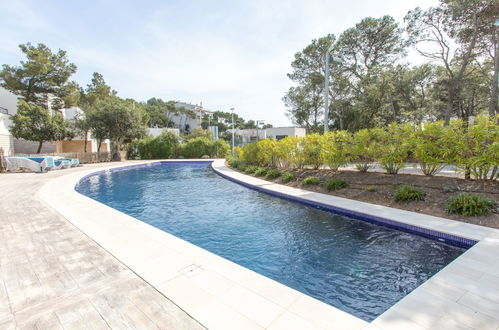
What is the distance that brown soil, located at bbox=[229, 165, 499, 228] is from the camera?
4.75m

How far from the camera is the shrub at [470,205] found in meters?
4.44

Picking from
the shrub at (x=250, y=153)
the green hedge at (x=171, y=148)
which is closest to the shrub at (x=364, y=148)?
the shrub at (x=250, y=153)

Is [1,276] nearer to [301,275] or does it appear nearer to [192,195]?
[301,275]

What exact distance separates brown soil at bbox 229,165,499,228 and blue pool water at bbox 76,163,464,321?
1.12 meters

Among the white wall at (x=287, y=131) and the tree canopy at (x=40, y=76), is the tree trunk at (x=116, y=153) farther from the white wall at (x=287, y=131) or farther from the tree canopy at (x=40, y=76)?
the white wall at (x=287, y=131)

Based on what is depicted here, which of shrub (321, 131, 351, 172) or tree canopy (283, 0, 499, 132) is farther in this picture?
tree canopy (283, 0, 499, 132)

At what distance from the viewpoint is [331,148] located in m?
8.03

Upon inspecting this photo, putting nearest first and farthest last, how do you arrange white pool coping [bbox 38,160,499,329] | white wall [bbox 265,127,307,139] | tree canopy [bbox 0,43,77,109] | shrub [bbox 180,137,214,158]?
1. white pool coping [bbox 38,160,499,329]
2. tree canopy [bbox 0,43,77,109]
3. shrub [bbox 180,137,214,158]
4. white wall [bbox 265,127,307,139]

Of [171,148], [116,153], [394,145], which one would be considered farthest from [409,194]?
[116,153]

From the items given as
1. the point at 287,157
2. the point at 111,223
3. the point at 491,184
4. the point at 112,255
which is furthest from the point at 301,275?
the point at 287,157

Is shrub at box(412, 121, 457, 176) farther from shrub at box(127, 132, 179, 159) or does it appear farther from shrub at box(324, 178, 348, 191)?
shrub at box(127, 132, 179, 159)

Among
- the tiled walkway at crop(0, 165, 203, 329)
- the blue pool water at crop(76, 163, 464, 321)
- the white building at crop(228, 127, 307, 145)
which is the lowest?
the blue pool water at crop(76, 163, 464, 321)

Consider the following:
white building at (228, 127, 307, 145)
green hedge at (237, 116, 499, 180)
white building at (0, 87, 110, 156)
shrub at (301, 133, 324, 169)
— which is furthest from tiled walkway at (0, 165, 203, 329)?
white building at (228, 127, 307, 145)

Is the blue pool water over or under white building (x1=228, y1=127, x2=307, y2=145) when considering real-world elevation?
under
